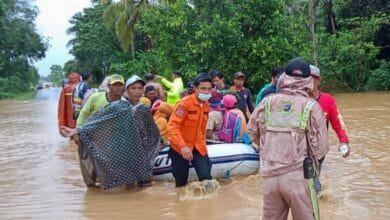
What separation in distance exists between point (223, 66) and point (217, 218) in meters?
15.7

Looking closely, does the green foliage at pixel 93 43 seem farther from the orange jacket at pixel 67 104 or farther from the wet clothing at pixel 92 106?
the wet clothing at pixel 92 106

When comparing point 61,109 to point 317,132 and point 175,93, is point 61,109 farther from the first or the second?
point 317,132

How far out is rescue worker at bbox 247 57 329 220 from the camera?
138 inches

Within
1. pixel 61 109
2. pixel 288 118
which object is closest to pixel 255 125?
pixel 288 118

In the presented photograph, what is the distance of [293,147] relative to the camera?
3506 millimetres

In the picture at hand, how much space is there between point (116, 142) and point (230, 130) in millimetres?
1804

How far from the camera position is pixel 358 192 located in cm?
652

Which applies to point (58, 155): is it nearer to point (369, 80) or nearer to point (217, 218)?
point (217, 218)

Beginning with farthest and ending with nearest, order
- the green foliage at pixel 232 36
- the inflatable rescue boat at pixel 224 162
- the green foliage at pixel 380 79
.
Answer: the green foliage at pixel 380 79 → the green foliage at pixel 232 36 → the inflatable rescue boat at pixel 224 162

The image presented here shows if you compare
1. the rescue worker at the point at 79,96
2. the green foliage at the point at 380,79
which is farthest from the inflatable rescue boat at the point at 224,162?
the green foliage at the point at 380,79

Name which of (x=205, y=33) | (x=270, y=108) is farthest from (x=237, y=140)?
(x=205, y=33)

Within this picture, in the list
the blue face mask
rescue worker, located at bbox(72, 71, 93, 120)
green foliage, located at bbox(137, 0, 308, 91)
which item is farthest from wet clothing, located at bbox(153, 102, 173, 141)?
green foliage, located at bbox(137, 0, 308, 91)

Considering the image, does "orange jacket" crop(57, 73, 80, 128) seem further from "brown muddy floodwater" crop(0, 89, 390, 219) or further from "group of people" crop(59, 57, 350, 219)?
"group of people" crop(59, 57, 350, 219)

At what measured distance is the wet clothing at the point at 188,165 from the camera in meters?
6.42
